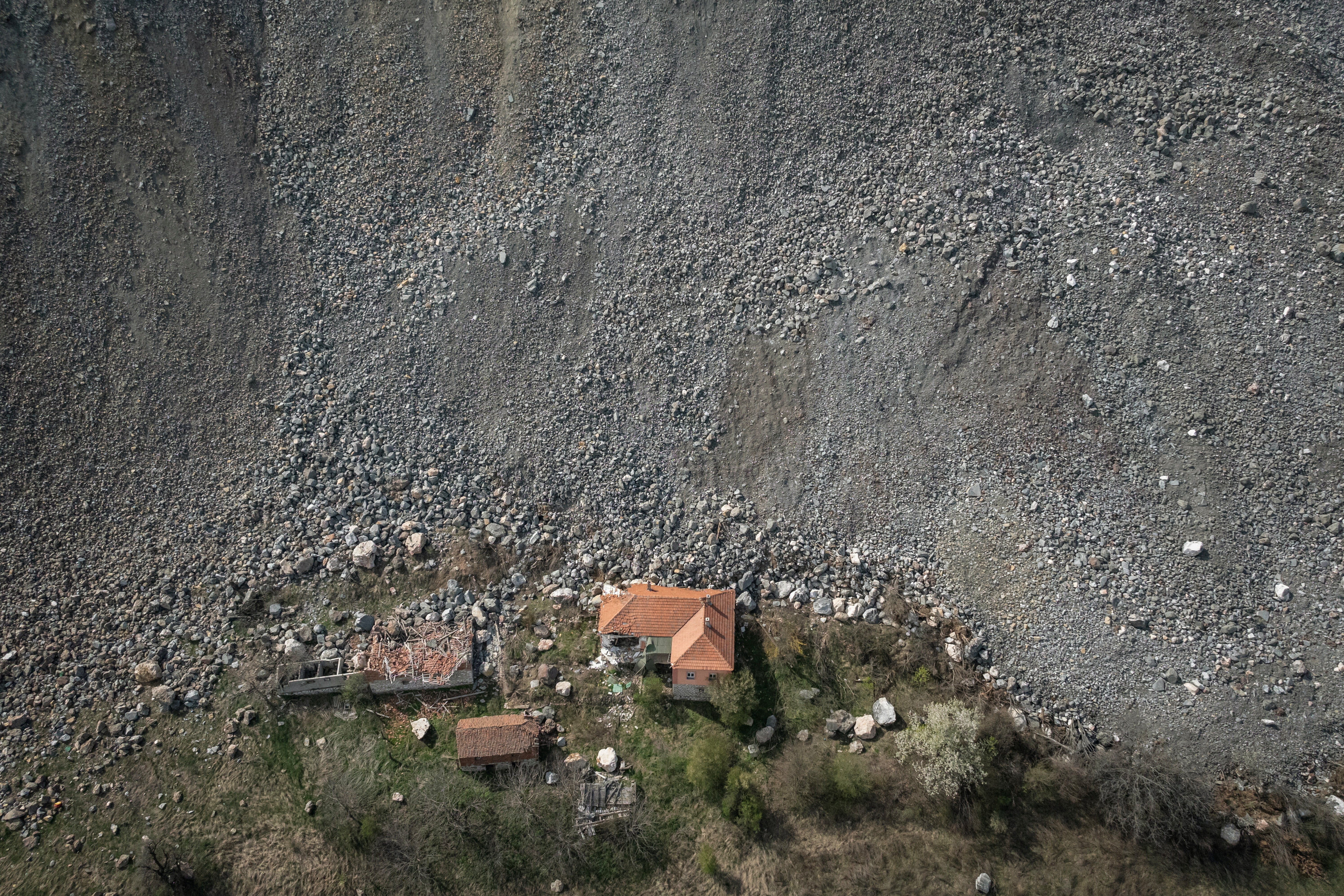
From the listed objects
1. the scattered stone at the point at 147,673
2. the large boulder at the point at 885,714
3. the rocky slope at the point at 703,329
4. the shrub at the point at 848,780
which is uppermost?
the rocky slope at the point at 703,329

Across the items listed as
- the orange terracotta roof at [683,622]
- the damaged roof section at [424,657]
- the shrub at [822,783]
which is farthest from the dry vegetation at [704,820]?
the orange terracotta roof at [683,622]

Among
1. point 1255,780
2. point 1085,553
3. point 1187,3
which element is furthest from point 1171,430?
point 1187,3

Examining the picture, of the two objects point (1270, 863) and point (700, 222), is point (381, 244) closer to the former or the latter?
point (700, 222)

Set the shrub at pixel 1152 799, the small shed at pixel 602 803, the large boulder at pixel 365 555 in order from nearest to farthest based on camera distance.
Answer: the shrub at pixel 1152 799 < the small shed at pixel 602 803 < the large boulder at pixel 365 555

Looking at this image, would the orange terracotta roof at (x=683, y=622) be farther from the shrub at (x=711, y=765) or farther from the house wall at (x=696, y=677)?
the shrub at (x=711, y=765)

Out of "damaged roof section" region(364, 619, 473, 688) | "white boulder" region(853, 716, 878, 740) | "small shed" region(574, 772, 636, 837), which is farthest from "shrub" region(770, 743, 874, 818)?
"damaged roof section" region(364, 619, 473, 688)

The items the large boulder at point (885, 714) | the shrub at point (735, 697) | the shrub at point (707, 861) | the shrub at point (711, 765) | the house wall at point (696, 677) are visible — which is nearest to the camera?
the shrub at point (707, 861)

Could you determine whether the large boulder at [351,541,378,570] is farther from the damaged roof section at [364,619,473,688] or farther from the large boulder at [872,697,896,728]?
the large boulder at [872,697,896,728]

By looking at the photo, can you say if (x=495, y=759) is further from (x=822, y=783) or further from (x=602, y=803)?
(x=822, y=783)

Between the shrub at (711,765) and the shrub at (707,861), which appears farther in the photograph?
the shrub at (711,765)

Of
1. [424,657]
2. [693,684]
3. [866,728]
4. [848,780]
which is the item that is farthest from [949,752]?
[424,657]
